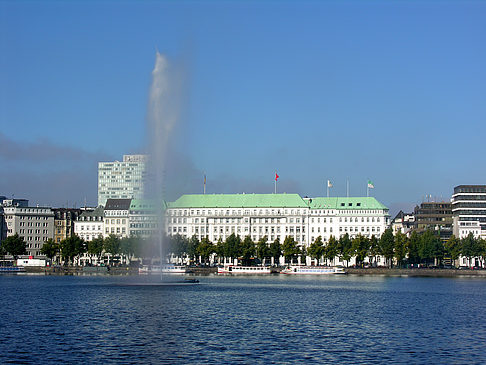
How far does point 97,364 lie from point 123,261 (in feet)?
488

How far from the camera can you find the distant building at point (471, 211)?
7259 inches

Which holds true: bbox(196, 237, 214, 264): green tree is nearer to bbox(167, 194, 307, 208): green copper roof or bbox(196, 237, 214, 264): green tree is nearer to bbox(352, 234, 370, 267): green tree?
bbox(167, 194, 307, 208): green copper roof

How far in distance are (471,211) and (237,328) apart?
145895 millimetres

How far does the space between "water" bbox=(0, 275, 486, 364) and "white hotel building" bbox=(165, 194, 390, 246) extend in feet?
349

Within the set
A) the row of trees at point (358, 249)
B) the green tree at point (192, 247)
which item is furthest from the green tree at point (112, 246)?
the green tree at point (192, 247)

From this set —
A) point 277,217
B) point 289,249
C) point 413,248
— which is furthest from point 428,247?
point 277,217

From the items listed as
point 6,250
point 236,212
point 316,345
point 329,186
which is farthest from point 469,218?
point 316,345

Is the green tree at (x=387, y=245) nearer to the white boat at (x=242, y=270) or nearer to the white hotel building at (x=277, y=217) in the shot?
the white boat at (x=242, y=270)

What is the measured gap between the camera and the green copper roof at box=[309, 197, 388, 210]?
18825 cm

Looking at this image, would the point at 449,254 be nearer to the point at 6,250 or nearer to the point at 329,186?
the point at 329,186

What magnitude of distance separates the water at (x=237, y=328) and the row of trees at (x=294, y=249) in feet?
260

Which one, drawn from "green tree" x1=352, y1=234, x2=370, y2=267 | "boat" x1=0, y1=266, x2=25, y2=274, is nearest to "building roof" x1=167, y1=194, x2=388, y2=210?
"green tree" x1=352, y1=234, x2=370, y2=267

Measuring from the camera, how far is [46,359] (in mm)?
37812

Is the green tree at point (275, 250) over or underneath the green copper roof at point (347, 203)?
underneath
